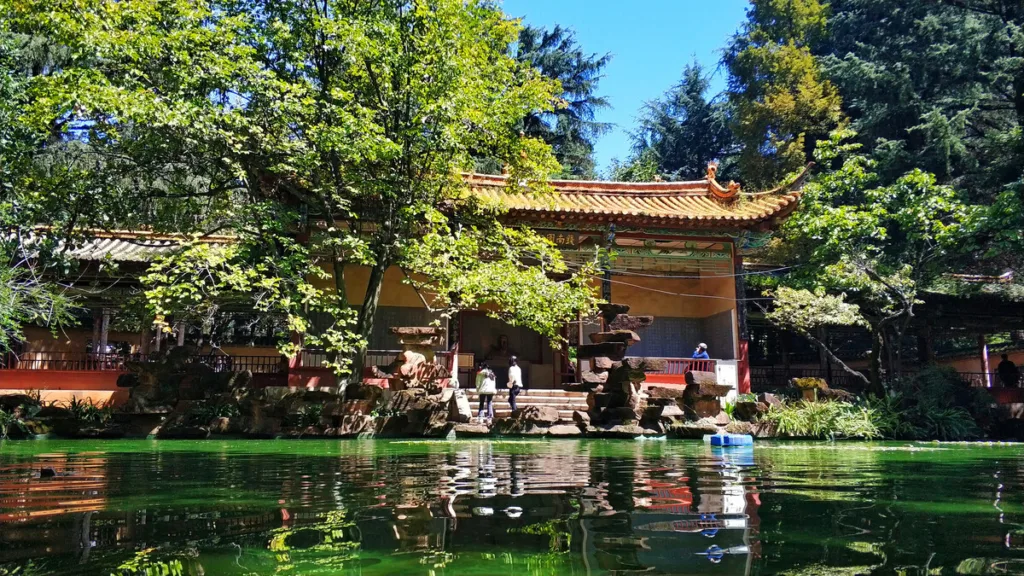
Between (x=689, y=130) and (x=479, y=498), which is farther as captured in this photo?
(x=689, y=130)

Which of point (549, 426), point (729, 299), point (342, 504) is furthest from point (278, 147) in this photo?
point (729, 299)

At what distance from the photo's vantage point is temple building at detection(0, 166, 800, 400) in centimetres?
1333

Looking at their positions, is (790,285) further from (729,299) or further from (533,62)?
(533,62)

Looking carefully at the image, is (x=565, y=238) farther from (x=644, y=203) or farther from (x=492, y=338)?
(x=492, y=338)

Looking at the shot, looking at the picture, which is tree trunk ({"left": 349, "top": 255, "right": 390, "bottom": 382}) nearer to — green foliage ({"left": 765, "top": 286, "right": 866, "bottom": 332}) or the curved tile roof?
the curved tile roof

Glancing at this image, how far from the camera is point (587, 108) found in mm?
26594

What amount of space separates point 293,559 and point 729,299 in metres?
15.2

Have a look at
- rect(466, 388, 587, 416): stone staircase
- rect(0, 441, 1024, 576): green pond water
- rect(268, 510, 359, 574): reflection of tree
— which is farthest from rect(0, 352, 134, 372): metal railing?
rect(268, 510, 359, 574): reflection of tree

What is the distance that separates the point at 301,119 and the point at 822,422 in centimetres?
906

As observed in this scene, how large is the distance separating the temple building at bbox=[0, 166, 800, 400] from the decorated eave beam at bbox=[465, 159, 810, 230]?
1.1 inches

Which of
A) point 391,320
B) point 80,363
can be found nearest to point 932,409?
point 391,320

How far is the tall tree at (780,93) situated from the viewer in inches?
864

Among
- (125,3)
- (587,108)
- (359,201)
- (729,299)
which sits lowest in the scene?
(729,299)

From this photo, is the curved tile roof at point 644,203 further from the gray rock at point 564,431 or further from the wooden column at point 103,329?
the wooden column at point 103,329
